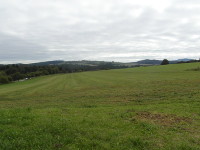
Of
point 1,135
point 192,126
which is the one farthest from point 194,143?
point 1,135

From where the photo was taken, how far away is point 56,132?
7.24 m

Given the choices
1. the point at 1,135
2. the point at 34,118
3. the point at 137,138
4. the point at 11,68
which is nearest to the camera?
the point at 137,138

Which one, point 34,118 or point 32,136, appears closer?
point 32,136

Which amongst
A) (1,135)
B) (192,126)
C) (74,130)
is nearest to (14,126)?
(1,135)

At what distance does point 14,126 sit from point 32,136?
5.70 feet

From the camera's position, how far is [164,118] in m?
9.31

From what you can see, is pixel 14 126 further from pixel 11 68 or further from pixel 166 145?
pixel 11 68

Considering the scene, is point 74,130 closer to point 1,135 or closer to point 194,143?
point 1,135

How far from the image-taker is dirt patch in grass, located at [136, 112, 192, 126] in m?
8.57

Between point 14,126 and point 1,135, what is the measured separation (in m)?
1.04

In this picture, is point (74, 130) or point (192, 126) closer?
point (74, 130)

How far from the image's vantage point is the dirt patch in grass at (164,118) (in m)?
8.57

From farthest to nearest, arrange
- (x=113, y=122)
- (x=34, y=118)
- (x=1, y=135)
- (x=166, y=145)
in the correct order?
(x=34, y=118), (x=113, y=122), (x=1, y=135), (x=166, y=145)

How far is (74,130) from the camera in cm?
739
